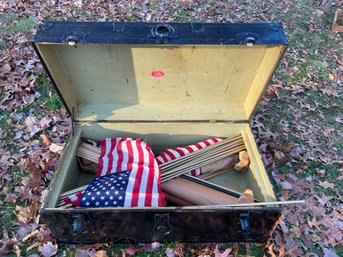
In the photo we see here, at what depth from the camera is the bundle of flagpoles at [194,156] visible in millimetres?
A: 2979

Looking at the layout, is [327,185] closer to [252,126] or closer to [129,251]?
[252,126]

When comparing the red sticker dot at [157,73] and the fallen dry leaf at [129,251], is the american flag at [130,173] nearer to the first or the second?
the fallen dry leaf at [129,251]

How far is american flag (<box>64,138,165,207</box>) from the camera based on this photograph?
8.25ft

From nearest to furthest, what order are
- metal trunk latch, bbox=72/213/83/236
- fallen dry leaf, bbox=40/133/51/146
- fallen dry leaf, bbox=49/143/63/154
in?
metal trunk latch, bbox=72/213/83/236 < fallen dry leaf, bbox=49/143/63/154 < fallen dry leaf, bbox=40/133/51/146

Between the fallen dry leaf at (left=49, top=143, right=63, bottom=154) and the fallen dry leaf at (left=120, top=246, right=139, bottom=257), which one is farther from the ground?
the fallen dry leaf at (left=49, top=143, right=63, bottom=154)

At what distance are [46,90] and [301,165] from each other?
3488mm

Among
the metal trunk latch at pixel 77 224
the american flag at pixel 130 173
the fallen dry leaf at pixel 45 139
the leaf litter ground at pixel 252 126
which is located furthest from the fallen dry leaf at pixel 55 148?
the metal trunk latch at pixel 77 224

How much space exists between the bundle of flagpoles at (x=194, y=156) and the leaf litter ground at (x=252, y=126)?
65cm

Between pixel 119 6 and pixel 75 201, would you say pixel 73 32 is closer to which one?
pixel 75 201

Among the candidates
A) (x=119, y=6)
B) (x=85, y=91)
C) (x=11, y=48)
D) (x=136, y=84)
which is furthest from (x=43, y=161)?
(x=119, y=6)

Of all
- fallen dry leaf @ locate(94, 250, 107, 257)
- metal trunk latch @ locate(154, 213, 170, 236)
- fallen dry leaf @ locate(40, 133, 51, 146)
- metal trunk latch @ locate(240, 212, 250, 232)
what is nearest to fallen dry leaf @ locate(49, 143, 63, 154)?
fallen dry leaf @ locate(40, 133, 51, 146)

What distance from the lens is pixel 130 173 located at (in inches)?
107

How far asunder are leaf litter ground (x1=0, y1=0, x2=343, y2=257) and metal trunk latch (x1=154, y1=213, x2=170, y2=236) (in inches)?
20.1

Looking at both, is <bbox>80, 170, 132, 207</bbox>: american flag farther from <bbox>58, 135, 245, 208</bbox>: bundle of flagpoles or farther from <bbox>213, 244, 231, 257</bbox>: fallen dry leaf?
<bbox>213, 244, 231, 257</bbox>: fallen dry leaf
